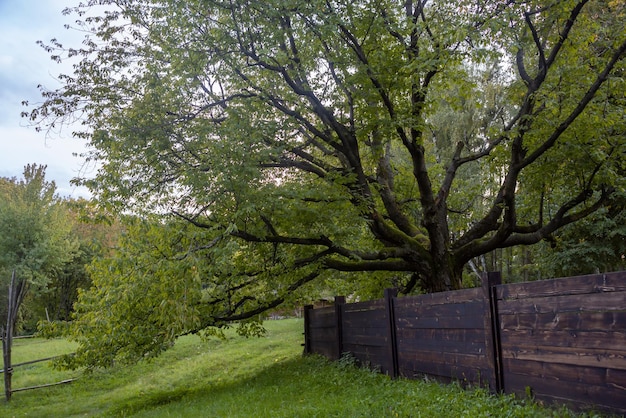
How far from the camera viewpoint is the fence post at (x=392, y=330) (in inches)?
355

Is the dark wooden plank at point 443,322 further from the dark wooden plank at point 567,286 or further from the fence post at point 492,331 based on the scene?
the dark wooden plank at point 567,286

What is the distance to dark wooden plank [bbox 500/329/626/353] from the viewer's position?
4.80 meters

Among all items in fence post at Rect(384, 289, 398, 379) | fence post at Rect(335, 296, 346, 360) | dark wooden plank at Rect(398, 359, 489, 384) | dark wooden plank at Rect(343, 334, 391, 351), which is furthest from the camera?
fence post at Rect(335, 296, 346, 360)

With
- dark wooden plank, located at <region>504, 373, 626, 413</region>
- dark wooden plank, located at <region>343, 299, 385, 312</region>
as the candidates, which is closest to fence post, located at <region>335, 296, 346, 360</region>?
dark wooden plank, located at <region>343, 299, 385, 312</region>

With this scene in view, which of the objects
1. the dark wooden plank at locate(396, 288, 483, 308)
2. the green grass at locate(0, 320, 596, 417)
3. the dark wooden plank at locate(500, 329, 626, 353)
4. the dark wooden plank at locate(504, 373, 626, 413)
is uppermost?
the dark wooden plank at locate(396, 288, 483, 308)

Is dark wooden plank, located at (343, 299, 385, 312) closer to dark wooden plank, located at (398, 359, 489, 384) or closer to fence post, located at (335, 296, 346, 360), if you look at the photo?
fence post, located at (335, 296, 346, 360)

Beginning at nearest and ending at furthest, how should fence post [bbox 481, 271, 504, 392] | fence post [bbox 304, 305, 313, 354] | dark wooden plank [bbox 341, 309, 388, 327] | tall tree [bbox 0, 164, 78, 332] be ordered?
fence post [bbox 481, 271, 504, 392], dark wooden plank [bbox 341, 309, 388, 327], fence post [bbox 304, 305, 313, 354], tall tree [bbox 0, 164, 78, 332]

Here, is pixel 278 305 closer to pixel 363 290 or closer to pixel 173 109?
pixel 363 290

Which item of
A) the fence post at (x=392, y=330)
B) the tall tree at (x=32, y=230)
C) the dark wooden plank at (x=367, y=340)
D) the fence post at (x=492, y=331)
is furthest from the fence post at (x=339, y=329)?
the tall tree at (x=32, y=230)

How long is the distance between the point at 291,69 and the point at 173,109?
2600mm

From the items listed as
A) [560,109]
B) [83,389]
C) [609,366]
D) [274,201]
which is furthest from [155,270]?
[83,389]

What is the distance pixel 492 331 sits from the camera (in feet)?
21.4

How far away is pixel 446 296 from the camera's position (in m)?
7.61

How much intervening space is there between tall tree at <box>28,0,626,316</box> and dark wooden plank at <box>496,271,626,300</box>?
436cm
